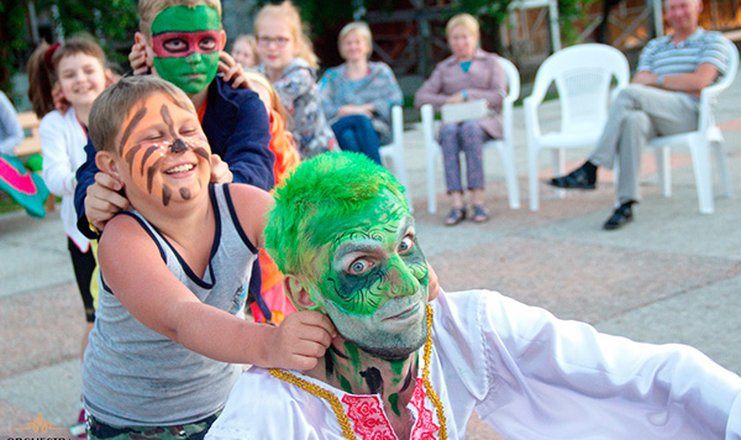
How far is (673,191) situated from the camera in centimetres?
733

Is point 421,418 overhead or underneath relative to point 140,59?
underneath

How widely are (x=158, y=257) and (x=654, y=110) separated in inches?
204

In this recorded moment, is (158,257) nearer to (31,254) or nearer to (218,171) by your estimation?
(218,171)

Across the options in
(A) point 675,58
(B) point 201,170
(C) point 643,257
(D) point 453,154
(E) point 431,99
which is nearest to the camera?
(B) point 201,170

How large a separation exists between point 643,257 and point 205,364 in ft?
12.4

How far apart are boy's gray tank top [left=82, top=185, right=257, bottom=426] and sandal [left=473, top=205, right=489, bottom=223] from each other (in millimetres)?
4966

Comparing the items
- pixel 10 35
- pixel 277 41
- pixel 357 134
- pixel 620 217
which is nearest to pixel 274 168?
pixel 277 41

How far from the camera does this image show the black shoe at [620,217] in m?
6.33

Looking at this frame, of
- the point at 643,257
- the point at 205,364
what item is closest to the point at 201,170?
the point at 205,364

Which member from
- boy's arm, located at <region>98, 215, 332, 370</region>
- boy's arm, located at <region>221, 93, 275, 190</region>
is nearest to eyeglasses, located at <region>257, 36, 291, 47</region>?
boy's arm, located at <region>221, 93, 275, 190</region>

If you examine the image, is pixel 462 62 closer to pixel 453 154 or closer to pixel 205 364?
pixel 453 154

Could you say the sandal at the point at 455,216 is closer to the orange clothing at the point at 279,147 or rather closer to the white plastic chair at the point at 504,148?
the white plastic chair at the point at 504,148

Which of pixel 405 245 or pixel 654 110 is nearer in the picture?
pixel 405 245

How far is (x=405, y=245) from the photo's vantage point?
180 cm
